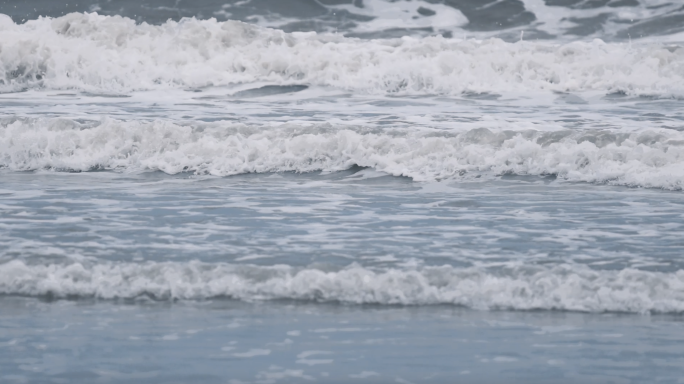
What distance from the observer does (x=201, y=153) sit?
30.5 ft

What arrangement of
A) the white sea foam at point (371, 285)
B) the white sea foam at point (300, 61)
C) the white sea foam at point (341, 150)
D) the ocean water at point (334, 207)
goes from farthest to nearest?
the white sea foam at point (300, 61) < the white sea foam at point (341, 150) < the white sea foam at point (371, 285) < the ocean water at point (334, 207)

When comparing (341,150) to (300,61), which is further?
(300,61)

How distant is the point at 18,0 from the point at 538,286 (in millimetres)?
16889

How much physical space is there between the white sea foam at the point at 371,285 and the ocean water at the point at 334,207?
14mm

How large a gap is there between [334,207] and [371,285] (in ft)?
7.29

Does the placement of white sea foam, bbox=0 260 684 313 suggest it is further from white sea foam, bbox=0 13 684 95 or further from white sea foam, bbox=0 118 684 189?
white sea foam, bbox=0 13 684 95

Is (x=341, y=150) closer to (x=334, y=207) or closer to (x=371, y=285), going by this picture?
(x=334, y=207)

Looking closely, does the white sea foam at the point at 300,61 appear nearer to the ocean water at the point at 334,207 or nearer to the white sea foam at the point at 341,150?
the ocean water at the point at 334,207

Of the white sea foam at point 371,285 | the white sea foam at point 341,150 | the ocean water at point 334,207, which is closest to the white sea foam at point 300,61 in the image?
the ocean water at point 334,207

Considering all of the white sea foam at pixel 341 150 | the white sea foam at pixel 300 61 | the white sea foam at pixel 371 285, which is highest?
the white sea foam at pixel 300 61

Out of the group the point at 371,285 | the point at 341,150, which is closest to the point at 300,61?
the point at 341,150

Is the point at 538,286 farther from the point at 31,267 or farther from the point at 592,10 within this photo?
the point at 592,10

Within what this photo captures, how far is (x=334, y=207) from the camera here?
22.6ft

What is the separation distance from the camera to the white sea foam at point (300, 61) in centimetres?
1383
